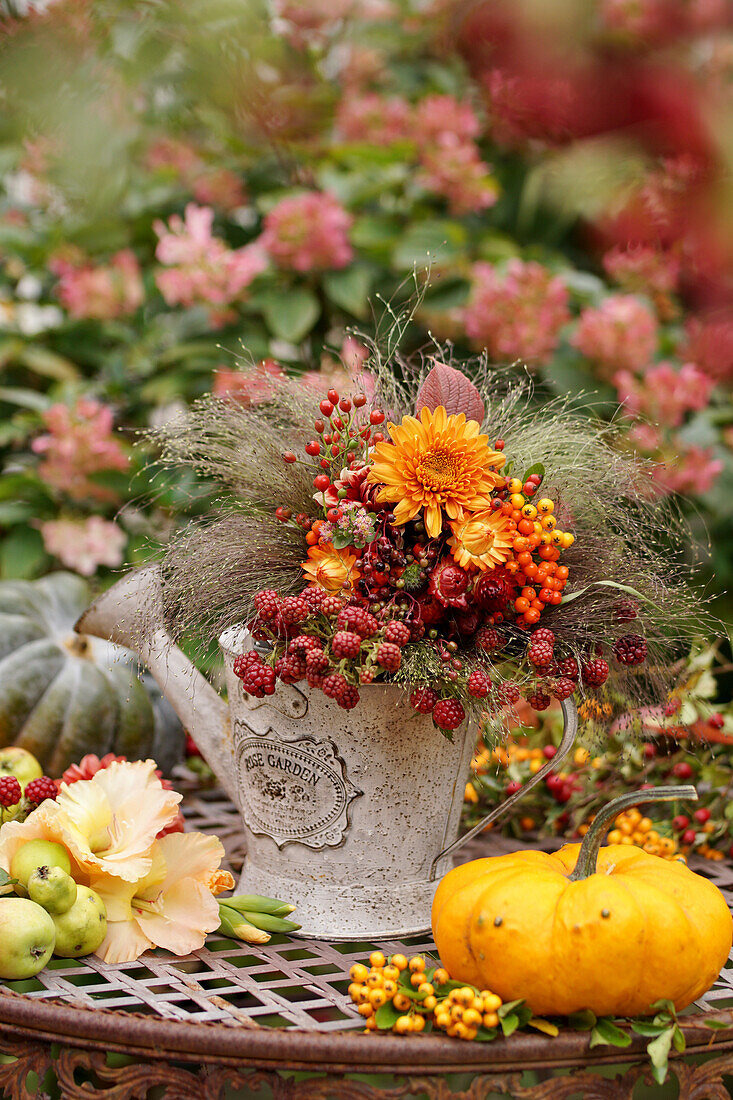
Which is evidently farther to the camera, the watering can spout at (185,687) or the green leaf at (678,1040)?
the watering can spout at (185,687)

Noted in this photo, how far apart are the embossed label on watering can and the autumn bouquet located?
0.07 meters

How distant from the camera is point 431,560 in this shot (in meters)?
0.82

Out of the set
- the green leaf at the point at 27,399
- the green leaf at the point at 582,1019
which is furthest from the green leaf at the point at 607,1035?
the green leaf at the point at 27,399

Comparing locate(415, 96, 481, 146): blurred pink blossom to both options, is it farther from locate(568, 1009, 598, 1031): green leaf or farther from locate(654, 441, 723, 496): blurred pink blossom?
locate(568, 1009, 598, 1031): green leaf

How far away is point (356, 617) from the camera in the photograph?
2.55ft

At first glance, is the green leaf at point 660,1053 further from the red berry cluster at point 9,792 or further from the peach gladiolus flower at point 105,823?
the red berry cluster at point 9,792

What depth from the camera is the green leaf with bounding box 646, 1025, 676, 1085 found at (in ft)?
2.20

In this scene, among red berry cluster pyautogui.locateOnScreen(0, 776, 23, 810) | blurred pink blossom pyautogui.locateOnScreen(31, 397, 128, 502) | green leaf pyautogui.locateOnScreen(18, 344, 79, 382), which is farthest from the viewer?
green leaf pyautogui.locateOnScreen(18, 344, 79, 382)

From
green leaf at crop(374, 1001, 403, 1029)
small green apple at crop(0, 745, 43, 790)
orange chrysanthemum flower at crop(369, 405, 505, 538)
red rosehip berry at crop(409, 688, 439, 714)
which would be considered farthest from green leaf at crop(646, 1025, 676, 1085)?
small green apple at crop(0, 745, 43, 790)

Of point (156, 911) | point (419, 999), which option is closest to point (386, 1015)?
point (419, 999)

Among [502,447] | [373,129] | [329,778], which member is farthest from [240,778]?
[373,129]

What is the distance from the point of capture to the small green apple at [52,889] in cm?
78

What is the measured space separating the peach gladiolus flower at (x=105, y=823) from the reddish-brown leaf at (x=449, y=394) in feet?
1.29

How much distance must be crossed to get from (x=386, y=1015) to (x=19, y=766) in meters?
0.51
